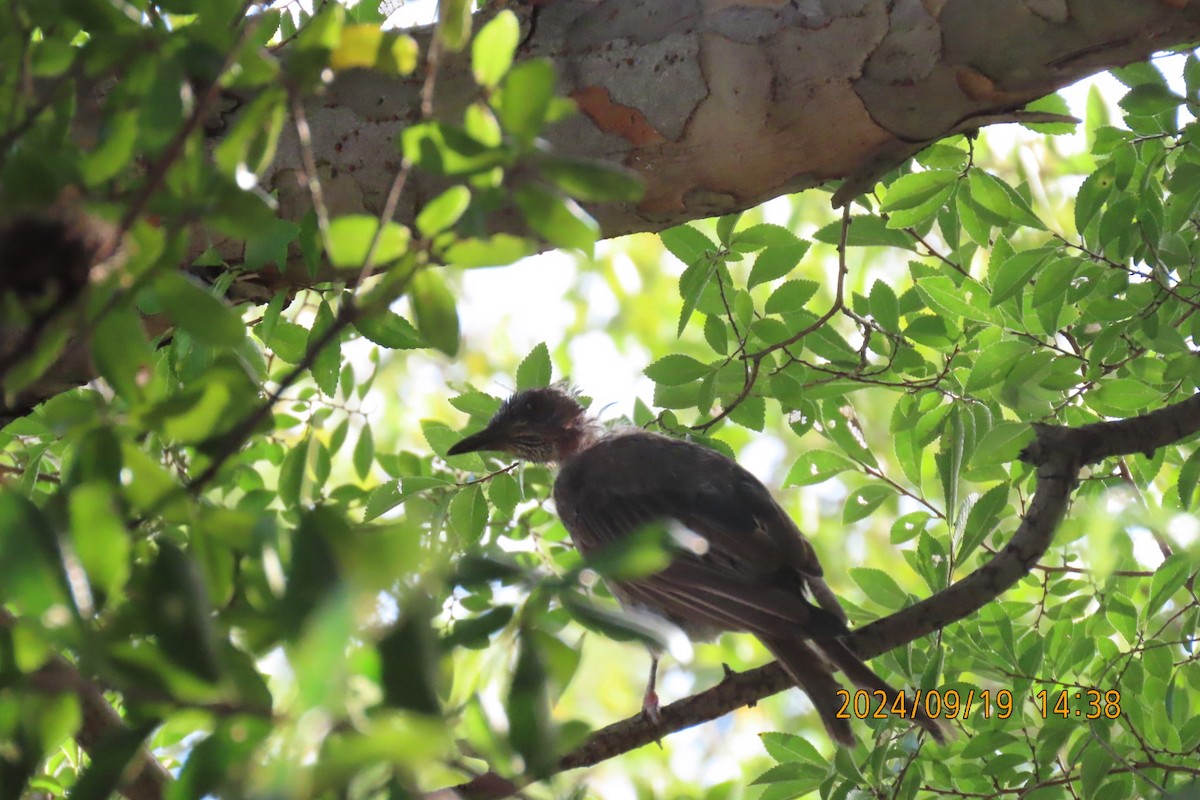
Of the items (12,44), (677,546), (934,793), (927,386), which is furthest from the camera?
(927,386)

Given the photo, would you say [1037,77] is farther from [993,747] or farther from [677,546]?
[677,546]

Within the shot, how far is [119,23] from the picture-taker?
158 centimetres

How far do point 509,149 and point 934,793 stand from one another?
120 inches

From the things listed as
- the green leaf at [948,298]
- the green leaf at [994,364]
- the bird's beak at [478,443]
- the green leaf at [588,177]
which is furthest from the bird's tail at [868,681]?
the green leaf at [588,177]

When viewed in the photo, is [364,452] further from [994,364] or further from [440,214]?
[440,214]

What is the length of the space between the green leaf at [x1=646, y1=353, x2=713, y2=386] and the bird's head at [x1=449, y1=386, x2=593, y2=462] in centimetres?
137

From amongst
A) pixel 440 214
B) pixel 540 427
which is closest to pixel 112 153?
pixel 440 214

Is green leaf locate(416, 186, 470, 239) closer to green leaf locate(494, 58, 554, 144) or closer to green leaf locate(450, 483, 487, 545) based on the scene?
green leaf locate(494, 58, 554, 144)

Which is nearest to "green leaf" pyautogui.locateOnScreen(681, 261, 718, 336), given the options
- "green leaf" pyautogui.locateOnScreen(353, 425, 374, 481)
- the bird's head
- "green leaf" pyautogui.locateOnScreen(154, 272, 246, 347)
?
"green leaf" pyautogui.locateOnScreen(353, 425, 374, 481)

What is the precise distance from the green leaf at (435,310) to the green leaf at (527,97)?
27 cm

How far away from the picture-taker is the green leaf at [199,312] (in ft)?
4.67

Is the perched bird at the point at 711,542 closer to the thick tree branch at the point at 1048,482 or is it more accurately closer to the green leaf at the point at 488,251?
the thick tree branch at the point at 1048,482

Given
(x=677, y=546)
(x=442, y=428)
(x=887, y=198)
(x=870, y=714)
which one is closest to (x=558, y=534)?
(x=442, y=428)
